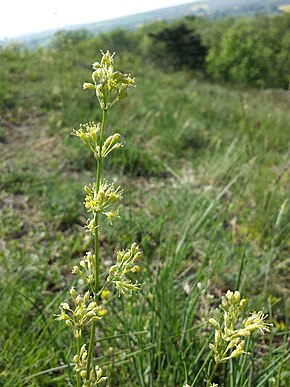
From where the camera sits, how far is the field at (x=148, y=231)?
6.05ft

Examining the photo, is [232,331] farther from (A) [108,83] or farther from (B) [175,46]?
(B) [175,46]

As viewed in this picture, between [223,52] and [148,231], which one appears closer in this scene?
[148,231]

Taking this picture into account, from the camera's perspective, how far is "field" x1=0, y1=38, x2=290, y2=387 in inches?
72.6

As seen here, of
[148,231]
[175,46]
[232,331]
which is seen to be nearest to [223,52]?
[175,46]

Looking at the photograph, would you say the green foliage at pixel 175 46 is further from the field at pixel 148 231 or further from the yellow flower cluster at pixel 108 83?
the yellow flower cluster at pixel 108 83

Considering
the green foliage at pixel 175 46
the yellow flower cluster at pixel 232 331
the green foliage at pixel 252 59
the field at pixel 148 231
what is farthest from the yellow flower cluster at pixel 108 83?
the green foliage at pixel 252 59

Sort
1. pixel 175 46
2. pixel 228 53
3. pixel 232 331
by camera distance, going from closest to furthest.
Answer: pixel 232 331, pixel 175 46, pixel 228 53

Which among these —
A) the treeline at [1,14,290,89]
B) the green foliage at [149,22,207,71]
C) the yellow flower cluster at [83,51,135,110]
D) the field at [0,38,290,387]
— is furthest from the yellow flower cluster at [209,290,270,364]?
the treeline at [1,14,290,89]

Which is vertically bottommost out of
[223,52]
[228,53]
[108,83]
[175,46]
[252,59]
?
[252,59]

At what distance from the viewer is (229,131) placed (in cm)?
663

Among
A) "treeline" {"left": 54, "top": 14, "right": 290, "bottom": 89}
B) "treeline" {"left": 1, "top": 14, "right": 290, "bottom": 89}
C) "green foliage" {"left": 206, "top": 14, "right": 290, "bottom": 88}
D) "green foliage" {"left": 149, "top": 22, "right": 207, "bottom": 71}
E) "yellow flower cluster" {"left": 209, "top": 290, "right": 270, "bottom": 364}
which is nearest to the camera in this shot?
"yellow flower cluster" {"left": 209, "top": 290, "right": 270, "bottom": 364}

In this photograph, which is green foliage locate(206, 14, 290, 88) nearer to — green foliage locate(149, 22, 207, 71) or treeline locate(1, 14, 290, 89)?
treeline locate(1, 14, 290, 89)

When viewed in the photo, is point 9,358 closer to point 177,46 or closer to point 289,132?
point 289,132

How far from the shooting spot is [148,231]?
3043mm
